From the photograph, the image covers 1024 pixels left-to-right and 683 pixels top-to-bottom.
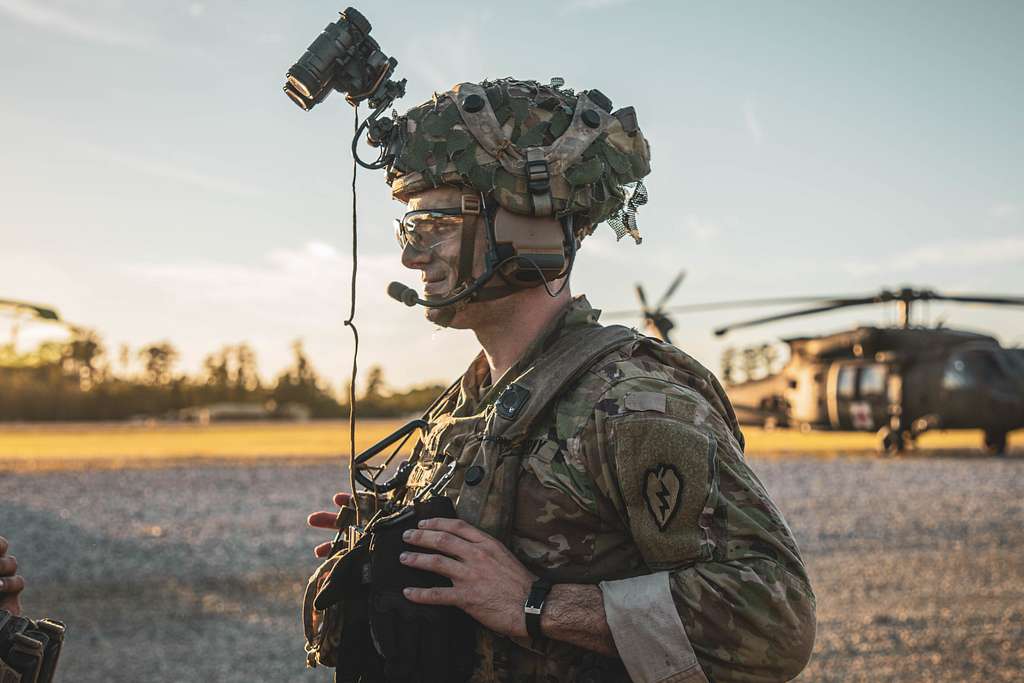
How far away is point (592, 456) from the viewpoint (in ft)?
6.89

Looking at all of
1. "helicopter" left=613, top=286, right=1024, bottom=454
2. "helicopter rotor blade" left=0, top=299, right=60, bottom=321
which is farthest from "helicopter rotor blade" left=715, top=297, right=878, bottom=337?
"helicopter rotor blade" left=0, top=299, right=60, bottom=321

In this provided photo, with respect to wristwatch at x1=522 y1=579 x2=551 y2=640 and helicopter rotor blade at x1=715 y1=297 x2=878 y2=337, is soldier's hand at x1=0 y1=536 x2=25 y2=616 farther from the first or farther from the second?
helicopter rotor blade at x1=715 y1=297 x2=878 y2=337

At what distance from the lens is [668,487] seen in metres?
1.99

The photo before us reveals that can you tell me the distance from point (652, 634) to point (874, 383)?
55.5 ft

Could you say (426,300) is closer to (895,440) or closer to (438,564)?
(438,564)

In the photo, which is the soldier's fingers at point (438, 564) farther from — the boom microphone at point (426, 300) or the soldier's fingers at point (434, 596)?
the boom microphone at point (426, 300)

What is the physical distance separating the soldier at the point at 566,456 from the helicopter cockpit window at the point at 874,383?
→ 16.2m

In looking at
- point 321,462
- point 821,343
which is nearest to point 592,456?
point 821,343

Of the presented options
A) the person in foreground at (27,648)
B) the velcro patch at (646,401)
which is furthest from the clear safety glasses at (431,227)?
the person in foreground at (27,648)

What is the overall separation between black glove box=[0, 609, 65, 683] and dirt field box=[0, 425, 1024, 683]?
14.3ft

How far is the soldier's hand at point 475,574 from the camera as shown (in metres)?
2.04

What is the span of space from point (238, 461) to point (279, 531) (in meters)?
14.7

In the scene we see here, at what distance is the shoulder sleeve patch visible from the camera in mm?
1988

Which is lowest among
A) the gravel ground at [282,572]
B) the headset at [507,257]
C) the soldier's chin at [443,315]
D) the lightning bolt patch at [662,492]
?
the gravel ground at [282,572]
